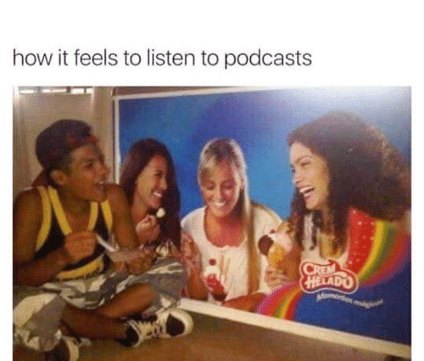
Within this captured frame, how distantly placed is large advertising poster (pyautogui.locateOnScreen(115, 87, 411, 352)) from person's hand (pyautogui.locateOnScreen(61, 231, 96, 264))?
0.21 meters

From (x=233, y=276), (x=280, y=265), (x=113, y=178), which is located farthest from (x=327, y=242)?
(x=113, y=178)

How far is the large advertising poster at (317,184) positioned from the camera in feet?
7.22

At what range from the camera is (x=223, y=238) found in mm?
2236

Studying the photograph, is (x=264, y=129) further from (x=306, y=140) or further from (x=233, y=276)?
(x=233, y=276)

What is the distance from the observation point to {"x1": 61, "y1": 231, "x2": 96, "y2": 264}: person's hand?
221 cm

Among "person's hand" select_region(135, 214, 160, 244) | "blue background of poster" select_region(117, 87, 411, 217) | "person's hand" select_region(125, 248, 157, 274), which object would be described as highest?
"blue background of poster" select_region(117, 87, 411, 217)

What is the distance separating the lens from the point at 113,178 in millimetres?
2223

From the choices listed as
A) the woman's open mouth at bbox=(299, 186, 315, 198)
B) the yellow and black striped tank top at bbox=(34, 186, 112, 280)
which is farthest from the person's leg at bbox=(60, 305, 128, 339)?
the woman's open mouth at bbox=(299, 186, 315, 198)

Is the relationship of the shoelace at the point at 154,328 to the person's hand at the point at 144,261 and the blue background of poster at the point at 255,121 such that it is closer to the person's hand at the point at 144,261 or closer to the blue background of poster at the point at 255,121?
the person's hand at the point at 144,261

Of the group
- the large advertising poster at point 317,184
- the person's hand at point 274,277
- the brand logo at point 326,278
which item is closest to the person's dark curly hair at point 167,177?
the large advertising poster at point 317,184

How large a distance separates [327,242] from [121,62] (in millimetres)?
807

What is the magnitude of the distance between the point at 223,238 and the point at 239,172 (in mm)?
202

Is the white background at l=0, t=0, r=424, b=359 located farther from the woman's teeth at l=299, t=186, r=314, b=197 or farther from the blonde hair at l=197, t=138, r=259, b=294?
the woman's teeth at l=299, t=186, r=314, b=197

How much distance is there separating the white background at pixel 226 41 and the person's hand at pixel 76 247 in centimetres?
17
